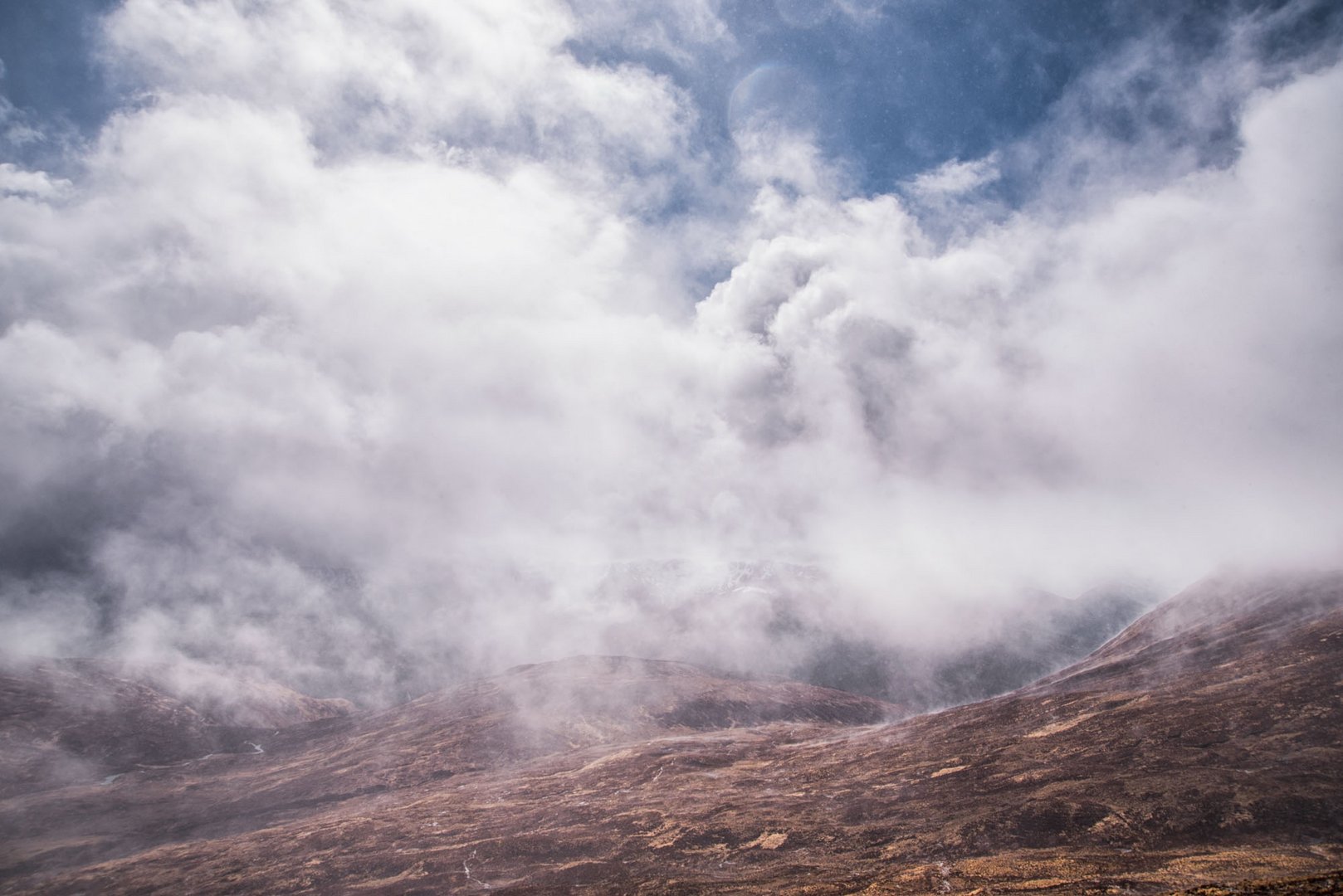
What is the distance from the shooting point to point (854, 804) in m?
82.4

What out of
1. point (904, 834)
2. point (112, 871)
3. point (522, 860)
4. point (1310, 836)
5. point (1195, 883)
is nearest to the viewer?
point (1195, 883)

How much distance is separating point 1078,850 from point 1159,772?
22.9 metres

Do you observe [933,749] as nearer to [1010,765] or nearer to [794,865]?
[1010,765]

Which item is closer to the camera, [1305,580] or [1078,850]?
[1078,850]

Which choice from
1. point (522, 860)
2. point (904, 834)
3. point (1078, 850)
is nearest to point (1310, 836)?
point (1078, 850)

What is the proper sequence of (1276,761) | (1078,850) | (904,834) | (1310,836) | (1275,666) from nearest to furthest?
(1310,836) → (1078,850) → (1276,761) → (904,834) → (1275,666)

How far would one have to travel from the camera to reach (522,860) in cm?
7912

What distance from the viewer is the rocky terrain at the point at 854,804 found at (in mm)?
52656

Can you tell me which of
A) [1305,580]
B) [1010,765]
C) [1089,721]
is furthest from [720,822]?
[1305,580]

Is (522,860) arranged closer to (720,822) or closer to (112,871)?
(720,822)

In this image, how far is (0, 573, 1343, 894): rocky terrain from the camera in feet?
173

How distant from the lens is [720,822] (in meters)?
82.4

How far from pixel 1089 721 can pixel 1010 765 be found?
67.6 feet

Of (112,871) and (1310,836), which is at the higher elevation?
(112,871)
